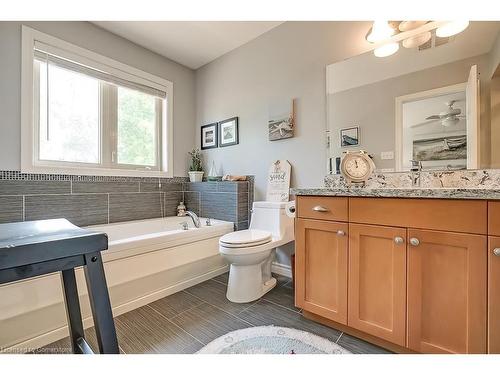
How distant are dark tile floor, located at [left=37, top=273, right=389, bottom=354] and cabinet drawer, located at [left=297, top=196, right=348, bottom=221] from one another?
2.23 feet

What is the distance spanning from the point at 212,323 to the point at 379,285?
1.01m

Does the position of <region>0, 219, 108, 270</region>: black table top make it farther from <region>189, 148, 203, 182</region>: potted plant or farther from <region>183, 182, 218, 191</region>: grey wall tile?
<region>189, 148, 203, 182</region>: potted plant

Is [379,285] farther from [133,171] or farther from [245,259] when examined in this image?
[133,171]

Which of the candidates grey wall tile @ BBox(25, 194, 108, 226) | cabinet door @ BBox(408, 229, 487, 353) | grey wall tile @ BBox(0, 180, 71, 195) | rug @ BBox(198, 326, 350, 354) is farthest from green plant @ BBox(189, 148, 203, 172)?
cabinet door @ BBox(408, 229, 487, 353)

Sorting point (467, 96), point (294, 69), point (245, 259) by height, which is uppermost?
point (294, 69)

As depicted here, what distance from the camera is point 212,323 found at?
1476 mm

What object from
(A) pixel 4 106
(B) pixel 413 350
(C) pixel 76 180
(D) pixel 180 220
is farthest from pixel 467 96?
(A) pixel 4 106

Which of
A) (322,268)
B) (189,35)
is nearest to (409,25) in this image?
(322,268)

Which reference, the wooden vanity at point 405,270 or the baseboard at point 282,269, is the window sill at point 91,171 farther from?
the wooden vanity at point 405,270

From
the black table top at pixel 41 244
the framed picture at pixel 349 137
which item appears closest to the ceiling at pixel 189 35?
the framed picture at pixel 349 137

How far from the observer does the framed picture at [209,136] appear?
2.88 m

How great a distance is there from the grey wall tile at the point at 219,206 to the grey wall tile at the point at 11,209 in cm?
155

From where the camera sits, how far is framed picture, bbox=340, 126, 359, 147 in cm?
184

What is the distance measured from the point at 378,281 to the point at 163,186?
7.79ft
